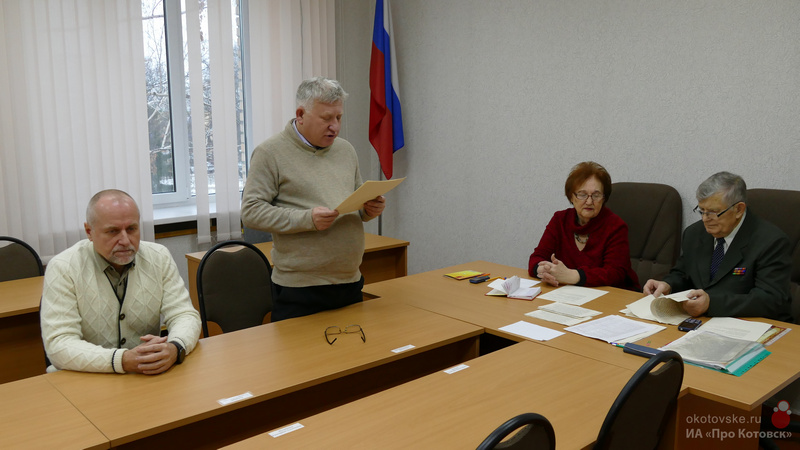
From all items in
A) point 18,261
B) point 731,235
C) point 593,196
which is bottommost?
point 18,261

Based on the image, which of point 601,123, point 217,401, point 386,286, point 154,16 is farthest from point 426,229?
point 217,401

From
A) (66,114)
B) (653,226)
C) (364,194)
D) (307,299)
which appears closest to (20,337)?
(307,299)

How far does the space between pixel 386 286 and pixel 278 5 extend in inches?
104

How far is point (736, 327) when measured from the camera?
7.75 ft

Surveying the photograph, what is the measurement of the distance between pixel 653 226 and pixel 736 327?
3.98ft

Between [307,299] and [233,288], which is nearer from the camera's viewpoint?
[307,299]

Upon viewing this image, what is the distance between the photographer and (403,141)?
5.12 meters

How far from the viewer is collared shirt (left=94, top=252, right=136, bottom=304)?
2105mm

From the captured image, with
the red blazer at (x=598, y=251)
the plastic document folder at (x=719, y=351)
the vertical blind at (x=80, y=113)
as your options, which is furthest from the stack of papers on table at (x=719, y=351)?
the vertical blind at (x=80, y=113)

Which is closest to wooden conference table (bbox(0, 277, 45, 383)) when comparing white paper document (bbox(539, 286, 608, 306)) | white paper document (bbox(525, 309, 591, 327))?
white paper document (bbox(525, 309, 591, 327))

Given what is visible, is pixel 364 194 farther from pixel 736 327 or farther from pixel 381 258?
pixel 381 258

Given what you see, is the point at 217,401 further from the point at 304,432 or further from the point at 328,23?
the point at 328,23

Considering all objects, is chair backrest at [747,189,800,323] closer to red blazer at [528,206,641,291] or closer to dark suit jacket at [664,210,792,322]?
dark suit jacket at [664,210,792,322]

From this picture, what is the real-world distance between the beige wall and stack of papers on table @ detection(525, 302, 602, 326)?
1.40m
